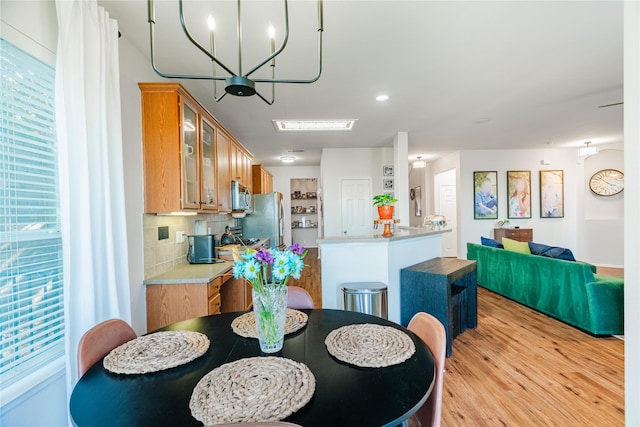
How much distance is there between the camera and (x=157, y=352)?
1.17 m

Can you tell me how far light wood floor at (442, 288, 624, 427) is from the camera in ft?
6.02

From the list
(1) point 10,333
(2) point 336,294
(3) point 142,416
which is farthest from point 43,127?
(2) point 336,294

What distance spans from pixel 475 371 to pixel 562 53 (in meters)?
2.76

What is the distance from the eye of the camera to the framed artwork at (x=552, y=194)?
21.3 ft

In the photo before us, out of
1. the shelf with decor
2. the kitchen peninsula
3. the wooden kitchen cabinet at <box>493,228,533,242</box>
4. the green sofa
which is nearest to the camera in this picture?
the green sofa

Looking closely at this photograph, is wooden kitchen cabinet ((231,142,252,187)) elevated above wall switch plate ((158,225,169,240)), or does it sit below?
above

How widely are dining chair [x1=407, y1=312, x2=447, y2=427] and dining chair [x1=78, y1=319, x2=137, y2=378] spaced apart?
1349mm

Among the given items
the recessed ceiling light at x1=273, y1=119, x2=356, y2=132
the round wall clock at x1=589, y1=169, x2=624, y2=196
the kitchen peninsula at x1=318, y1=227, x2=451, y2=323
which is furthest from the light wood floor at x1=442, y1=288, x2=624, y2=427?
the round wall clock at x1=589, y1=169, x2=624, y2=196

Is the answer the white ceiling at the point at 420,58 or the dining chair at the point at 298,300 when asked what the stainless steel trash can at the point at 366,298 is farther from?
the white ceiling at the point at 420,58

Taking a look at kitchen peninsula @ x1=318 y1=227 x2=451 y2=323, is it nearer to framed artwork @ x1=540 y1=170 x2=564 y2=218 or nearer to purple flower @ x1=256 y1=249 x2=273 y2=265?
purple flower @ x1=256 y1=249 x2=273 y2=265

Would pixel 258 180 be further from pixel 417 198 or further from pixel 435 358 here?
pixel 417 198

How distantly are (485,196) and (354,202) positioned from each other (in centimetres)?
303

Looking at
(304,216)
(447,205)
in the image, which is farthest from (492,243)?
(304,216)

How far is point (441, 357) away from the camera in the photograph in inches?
45.1
